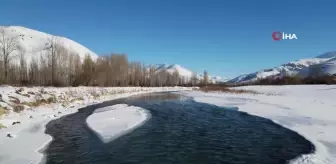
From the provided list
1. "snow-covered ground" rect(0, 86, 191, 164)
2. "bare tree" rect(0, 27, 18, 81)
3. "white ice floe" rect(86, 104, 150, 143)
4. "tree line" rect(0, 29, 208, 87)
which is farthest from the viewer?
"tree line" rect(0, 29, 208, 87)

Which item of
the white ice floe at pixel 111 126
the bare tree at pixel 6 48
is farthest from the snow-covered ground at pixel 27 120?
the bare tree at pixel 6 48

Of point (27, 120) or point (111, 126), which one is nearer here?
point (111, 126)

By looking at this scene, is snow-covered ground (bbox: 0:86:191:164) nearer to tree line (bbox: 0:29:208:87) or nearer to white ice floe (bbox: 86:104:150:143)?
Answer: white ice floe (bbox: 86:104:150:143)

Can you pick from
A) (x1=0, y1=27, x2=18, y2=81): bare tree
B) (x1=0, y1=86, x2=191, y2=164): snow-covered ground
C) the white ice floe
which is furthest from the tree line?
the white ice floe

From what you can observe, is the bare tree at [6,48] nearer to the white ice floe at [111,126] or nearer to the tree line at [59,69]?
the tree line at [59,69]

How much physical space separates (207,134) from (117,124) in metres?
6.28

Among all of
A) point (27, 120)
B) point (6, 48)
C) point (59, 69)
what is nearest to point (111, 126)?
Answer: point (27, 120)

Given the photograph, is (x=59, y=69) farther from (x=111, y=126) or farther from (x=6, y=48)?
(x=111, y=126)

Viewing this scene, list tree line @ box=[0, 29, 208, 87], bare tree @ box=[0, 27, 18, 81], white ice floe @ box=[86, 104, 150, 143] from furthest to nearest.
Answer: tree line @ box=[0, 29, 208, 87] → bare tree @ box=[0, 27, 18, 81] → white ice floe @ box=[86, 104, 150, 143]

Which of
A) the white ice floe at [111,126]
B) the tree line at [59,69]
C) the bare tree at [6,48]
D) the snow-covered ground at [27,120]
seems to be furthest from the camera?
the tree line at [59,69]

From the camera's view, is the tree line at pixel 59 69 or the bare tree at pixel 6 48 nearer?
the bare tree at pixel 6 48

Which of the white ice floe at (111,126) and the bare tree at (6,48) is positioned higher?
the bare tree at (6,48)

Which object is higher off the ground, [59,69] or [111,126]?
[59,69]

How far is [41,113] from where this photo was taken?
19.5 meters
